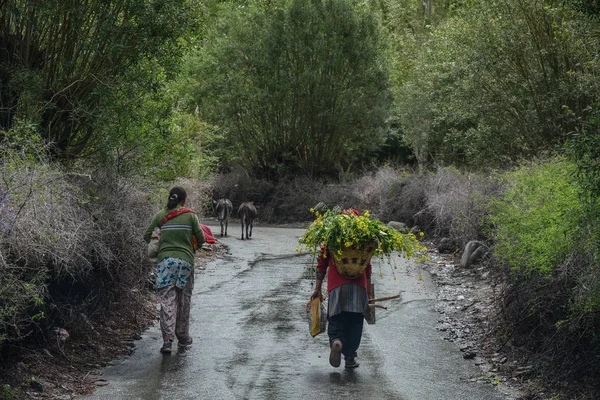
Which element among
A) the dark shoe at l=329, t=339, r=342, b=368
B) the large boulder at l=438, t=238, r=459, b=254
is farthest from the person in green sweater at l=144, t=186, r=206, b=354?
the large boulder at l=438, t=238, r=459, b=254

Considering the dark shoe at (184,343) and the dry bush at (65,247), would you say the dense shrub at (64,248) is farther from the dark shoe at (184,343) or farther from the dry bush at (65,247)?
the dark shoe at (184,343)

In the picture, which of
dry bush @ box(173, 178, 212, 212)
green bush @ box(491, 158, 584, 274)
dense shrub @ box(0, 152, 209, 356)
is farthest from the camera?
dry bush @ box(173, 178, 212, 212)

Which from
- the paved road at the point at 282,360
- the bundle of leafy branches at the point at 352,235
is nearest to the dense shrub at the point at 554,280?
the paved road at the point at 282,360

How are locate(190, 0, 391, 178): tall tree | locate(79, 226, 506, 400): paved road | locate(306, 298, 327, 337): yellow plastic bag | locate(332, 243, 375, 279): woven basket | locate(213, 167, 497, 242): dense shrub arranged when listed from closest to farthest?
locate(79, 226, 506, 400): paved road
locate(332, 243, 375, 279): woven basket
locate(306, 298, 327, 337): yellow plastic bag
locate(213, 167, 497, 242): dense shrub
locate(190, 0, 391, 178): tall tree

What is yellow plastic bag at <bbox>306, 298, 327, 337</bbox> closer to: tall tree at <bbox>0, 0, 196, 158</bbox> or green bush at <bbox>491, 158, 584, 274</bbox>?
green bush at <bbox>491, 158, 584, 274</bbox>

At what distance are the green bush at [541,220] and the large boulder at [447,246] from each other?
8.89 m

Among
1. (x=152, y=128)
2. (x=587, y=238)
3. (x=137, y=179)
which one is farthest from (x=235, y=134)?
(x=587, y=238)

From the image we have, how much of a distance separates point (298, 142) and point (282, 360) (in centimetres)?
3173

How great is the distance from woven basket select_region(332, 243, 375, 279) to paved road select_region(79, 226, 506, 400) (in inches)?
47.2

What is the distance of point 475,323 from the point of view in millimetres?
13953

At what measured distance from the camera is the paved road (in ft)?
30.3

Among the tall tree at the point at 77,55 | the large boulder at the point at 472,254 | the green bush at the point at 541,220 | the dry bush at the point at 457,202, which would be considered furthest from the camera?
the dry bush at the point at 457,202

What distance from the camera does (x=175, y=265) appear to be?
1120 centimetres

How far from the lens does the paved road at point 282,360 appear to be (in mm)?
9250
